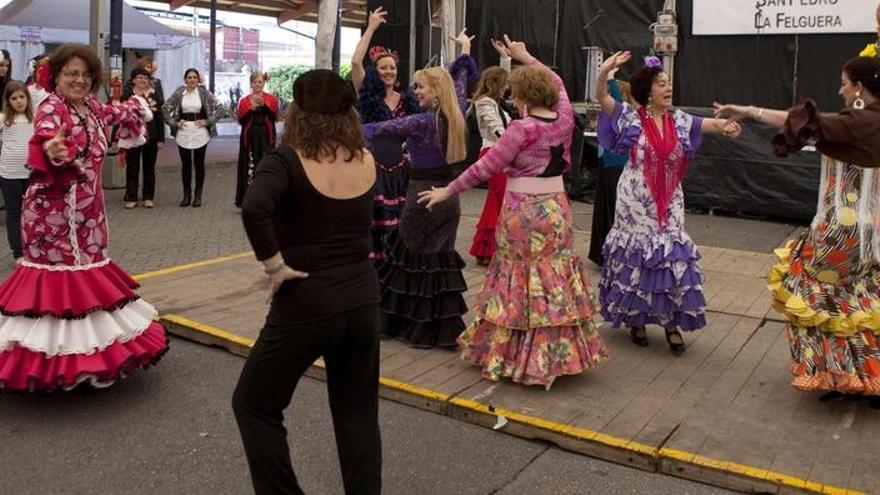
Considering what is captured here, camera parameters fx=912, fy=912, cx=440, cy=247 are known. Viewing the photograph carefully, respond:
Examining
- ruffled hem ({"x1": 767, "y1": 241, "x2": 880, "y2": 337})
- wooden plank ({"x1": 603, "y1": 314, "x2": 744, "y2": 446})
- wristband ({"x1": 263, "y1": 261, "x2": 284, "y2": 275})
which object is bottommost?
wooden plank ({"x1": 603, "y1": 314, "x2": 744, "y2": 446})

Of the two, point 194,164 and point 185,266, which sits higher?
point 194,164

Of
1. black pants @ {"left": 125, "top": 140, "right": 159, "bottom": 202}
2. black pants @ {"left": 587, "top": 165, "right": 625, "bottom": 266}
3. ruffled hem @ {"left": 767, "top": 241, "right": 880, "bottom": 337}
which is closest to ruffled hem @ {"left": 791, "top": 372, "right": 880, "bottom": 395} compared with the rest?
ruffled hem @ {"left": 767, "top": 241, "right": 880, "bottom": 337}

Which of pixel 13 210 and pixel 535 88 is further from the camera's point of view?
pixel 13 210

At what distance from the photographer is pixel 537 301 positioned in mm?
4883

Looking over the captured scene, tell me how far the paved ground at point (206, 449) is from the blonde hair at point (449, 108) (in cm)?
164

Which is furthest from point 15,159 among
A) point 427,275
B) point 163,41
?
point 163,41

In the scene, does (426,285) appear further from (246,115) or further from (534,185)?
(246,115)

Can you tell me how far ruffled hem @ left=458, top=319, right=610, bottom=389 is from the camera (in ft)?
16.1

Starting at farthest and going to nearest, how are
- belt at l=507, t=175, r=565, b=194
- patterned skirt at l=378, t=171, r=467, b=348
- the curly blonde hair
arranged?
1. patterned skirt at l=378, t=171, r=467, b=348
2. belt at l=507, t=175, r=565, b=194
3. the curly blonde hair

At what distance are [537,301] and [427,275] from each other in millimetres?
967

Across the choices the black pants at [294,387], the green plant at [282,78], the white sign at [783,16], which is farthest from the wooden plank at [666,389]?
the green plant at [282,78]

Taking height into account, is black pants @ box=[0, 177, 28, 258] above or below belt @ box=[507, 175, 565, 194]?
below

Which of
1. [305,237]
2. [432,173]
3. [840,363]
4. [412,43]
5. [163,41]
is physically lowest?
[840,363]

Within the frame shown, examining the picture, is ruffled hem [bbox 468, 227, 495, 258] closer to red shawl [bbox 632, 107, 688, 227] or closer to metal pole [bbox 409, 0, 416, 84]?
red shawl [bbox 632, 107, 688, 227]
